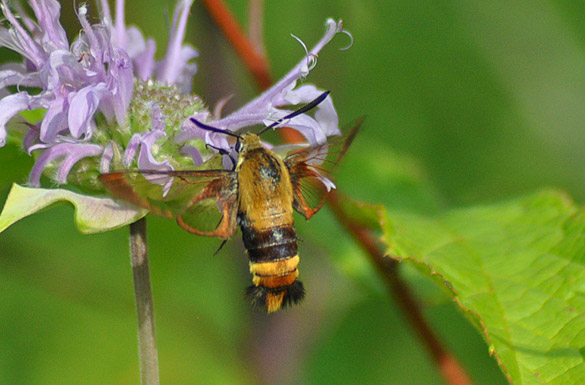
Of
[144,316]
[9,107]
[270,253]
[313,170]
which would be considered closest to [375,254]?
[313,170]

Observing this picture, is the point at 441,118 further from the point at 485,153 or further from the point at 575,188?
the point at 575,188

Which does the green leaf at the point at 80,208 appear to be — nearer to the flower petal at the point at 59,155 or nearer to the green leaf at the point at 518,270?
the flower petal at the point at 59,155

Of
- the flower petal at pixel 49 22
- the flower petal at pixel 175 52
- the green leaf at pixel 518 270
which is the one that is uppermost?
the flower petal at pixel 175 52

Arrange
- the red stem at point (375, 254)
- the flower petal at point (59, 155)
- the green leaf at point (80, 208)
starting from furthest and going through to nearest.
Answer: the red stem at point (375, 254), the flower petal at point (59, 155), the green leaf at point (80, 208)

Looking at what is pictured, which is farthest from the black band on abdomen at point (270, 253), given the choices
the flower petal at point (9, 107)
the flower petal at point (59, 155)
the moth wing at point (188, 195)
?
the flower petal at point (9, 107)

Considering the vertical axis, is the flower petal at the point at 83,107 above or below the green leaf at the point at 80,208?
above

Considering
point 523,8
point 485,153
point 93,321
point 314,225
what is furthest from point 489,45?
point 93,321

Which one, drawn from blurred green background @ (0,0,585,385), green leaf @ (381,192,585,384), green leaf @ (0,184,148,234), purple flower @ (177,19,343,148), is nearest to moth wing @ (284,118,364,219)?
purple flower @ (177,19,343,148)
